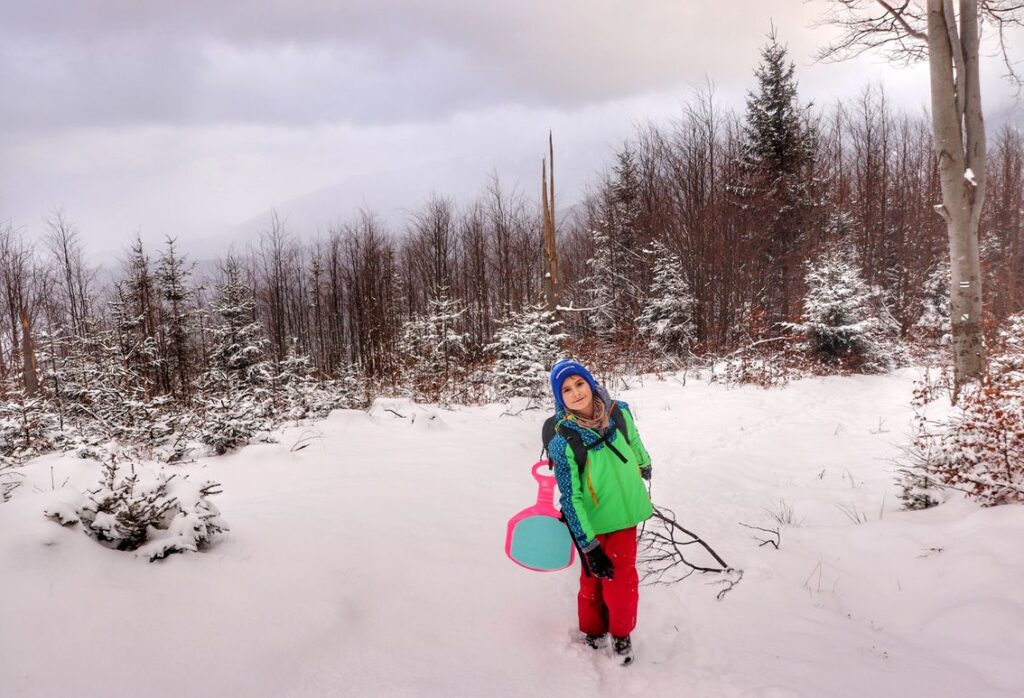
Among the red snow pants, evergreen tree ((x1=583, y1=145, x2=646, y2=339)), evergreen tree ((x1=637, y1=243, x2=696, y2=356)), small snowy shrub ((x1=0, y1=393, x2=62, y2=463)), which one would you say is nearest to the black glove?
the red snow pants

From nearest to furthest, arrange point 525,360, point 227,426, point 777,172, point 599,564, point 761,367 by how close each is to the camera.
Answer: point 599,564 < point 227,426 < point 525,360 < point 761,367 < point 777,172

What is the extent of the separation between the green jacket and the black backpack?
1 cm

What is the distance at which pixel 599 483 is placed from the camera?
8.77 ft

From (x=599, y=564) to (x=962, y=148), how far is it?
8.39 meters

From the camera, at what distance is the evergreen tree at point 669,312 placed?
1791 cm

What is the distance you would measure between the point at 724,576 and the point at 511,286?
2302 cm

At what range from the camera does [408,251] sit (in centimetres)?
3056

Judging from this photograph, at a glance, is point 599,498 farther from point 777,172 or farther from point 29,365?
point 777,172

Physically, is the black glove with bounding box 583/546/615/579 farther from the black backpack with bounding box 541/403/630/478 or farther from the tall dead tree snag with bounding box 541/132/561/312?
the tall dead tree snag with bounding box 541/132/561/312

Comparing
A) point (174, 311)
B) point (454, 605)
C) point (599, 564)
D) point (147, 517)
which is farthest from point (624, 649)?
point (174, 311)

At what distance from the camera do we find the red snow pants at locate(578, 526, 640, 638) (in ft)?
8.56

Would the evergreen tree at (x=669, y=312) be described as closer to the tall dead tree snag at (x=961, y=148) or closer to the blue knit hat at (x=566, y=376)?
the tall dead tree snag at (x=961, y=148)

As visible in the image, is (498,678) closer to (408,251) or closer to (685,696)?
(685,696)

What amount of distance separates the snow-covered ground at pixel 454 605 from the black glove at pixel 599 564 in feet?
1.71
